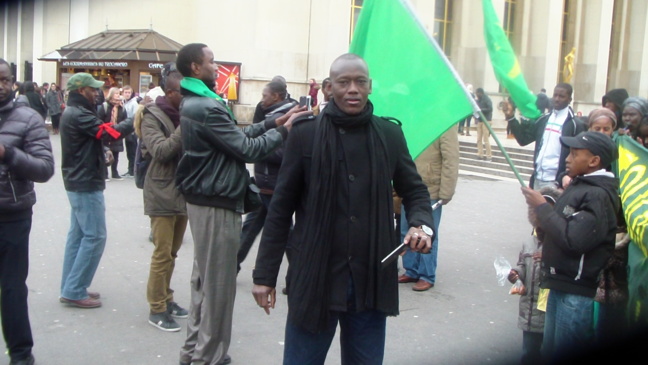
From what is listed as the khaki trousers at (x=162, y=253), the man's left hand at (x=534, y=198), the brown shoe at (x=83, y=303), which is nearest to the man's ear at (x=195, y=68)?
the khaki trousers at (x=162, y=253)

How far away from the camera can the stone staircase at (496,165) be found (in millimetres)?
17234

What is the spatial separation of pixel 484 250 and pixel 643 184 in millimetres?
4546

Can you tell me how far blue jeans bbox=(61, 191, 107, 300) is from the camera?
213 inches

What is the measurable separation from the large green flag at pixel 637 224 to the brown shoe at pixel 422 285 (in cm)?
256

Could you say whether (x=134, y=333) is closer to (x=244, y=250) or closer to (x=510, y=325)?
(x=244, y=250)

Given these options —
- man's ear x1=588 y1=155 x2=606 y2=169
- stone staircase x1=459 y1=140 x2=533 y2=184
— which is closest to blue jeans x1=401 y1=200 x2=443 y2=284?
man's ear x1=588 y1=155 x2=606 y2=169

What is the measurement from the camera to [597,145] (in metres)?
3.58

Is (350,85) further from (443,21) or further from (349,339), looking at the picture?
(443,21)

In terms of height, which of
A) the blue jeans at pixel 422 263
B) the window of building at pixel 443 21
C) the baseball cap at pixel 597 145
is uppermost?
→ the window of building at pixel 443 21

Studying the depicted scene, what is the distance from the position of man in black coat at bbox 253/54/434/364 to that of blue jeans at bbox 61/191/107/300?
109 inches

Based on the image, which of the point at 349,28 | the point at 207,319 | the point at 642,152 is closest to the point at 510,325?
the point at 642,152

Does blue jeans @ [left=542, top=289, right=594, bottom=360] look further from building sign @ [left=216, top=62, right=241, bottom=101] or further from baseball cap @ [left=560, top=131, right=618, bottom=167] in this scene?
building sign @ [left=216, top=62, right=241, bottom=101]

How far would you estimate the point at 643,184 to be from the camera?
3.89 metres

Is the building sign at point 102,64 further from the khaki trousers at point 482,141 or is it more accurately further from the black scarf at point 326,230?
the black scarf at point 326,230
